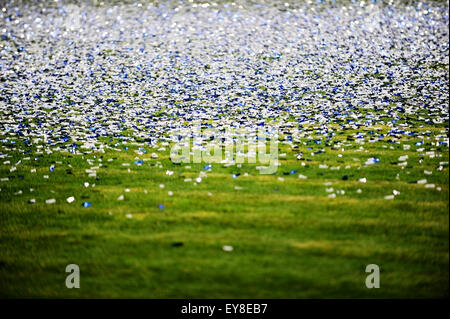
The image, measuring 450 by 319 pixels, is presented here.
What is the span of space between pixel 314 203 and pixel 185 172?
3.24 meters

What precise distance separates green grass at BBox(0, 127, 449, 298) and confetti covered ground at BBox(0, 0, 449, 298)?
0.10 ft

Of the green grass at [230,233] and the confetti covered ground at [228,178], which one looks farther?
the confetti covered ground at [228,178]

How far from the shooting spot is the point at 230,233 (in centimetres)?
681

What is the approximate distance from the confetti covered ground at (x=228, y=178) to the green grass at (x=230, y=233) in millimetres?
30

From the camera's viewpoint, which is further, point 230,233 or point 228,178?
point 228,178

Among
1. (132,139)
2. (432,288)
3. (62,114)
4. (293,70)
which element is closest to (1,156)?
(132,139)

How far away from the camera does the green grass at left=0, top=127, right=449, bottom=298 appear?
222 inches

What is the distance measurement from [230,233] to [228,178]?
2446 mm

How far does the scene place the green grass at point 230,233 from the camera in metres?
5.64

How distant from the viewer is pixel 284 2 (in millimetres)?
39969

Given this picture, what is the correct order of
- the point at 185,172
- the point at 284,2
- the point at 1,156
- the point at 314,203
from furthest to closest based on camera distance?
the point at 284,2 < the point at 1,156 < the point at 185,172 < the point at 314,203

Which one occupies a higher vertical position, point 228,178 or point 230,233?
point 228,178

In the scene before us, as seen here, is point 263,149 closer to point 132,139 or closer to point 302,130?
point 302,130
